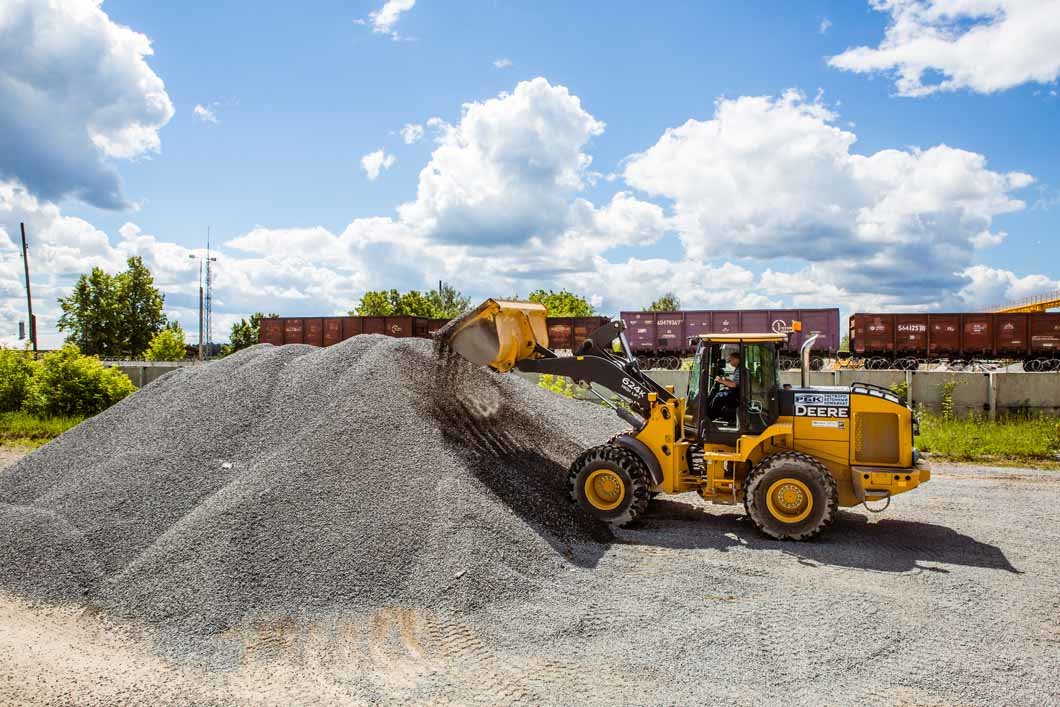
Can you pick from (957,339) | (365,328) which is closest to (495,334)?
(365,328)

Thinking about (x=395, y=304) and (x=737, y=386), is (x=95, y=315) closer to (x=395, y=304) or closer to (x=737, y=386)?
(x=395, y=304)

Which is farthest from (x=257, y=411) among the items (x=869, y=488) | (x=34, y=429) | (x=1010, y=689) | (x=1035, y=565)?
(x=34, y=429)

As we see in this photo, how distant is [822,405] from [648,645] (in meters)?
4.26

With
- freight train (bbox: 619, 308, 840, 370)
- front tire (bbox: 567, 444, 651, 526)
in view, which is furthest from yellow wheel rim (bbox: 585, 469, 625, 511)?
freight train (bbox: 619, 308, 840, 370)

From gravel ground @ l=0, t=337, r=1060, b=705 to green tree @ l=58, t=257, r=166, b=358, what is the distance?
3596cm

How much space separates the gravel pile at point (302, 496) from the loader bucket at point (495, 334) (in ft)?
2.12

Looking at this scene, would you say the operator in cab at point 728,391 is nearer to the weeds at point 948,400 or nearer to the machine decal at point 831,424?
the machine decal at point 831,424

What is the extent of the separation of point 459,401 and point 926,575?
5863 millimetres

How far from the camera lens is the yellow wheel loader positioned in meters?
8.10

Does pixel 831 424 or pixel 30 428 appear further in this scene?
pixel 30 428

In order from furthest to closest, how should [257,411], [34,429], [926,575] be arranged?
[34,429] → [257,411] → [926,575]

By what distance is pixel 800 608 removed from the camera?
608 centimetres

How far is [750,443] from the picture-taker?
27.7ft

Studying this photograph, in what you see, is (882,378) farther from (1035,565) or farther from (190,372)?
(190,372)
